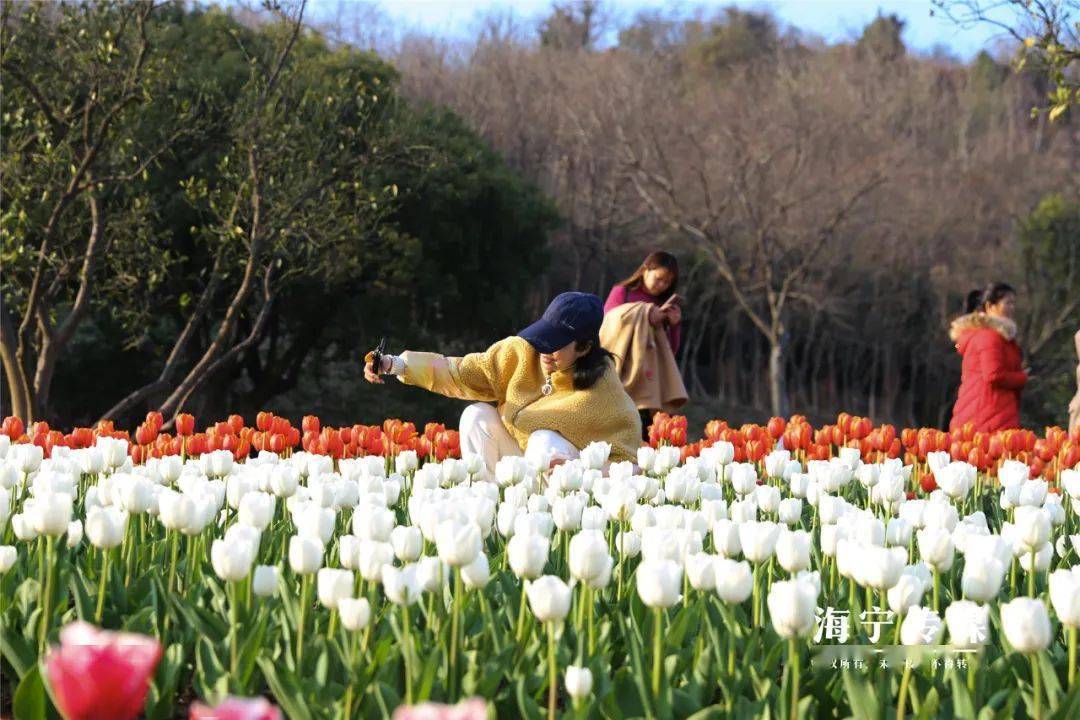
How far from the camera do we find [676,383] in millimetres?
8062

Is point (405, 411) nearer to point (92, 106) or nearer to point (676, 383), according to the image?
point (92, 106)

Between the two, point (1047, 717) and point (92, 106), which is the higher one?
point (92, 106)

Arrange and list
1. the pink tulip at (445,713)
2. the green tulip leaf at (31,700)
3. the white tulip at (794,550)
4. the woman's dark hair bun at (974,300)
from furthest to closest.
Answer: the woman's dark hair bun at (974,300), the white tulip at (794,550), the green tulip leaf at (31,700), the pink tulip at (445,713)

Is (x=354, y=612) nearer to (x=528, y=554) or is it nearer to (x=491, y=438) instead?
(x=528, y=554)

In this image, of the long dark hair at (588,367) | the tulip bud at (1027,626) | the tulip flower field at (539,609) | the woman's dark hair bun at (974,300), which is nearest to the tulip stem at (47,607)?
the tulip flower field at (539,609)

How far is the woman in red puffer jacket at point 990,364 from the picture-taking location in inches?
322

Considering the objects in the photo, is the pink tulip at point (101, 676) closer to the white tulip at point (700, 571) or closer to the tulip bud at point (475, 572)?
the tulip bud at point (475, 572)

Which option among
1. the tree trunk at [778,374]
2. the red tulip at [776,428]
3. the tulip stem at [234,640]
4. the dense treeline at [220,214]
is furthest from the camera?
the tree trunk at [778,374]

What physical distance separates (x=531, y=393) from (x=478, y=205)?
12.7 meters

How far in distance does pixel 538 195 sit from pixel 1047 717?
58.5 feet

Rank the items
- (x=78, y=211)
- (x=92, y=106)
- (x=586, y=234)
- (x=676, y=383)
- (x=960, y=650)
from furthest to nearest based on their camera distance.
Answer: (x=586, y=234), (x=78, y=211), (x=92, y=106), (x=676, y=383), (x=960, y=650)

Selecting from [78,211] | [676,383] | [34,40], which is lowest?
[676,383]

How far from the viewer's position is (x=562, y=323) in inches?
220

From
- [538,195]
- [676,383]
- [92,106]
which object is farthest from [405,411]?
[676,383]
